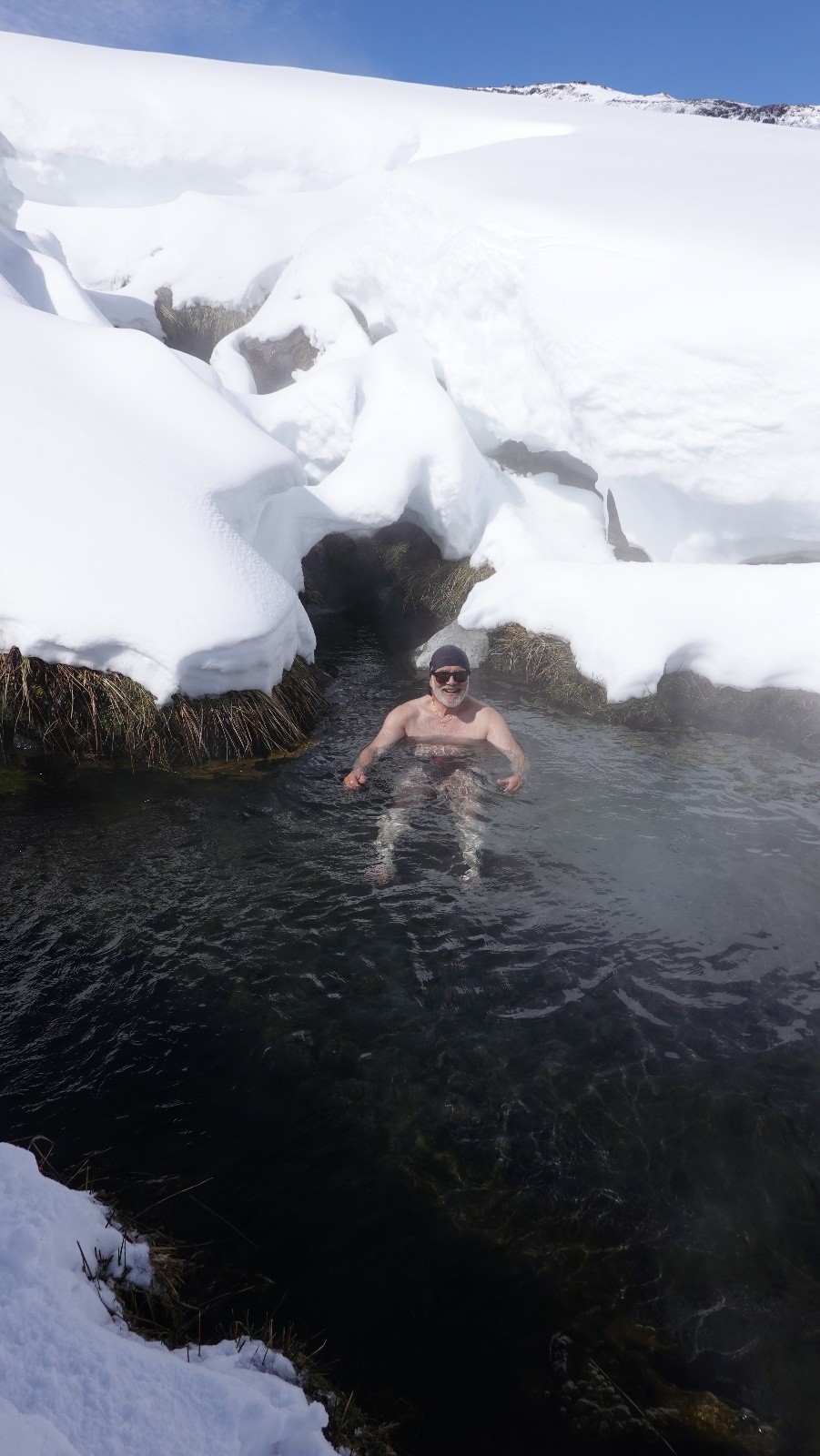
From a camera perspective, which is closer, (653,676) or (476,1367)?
(476,1367)

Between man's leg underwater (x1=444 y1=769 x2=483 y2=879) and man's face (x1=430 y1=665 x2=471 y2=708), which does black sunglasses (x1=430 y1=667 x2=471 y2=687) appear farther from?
man's leg underwater (x1=444 y1=769 x2=483 y2=879)

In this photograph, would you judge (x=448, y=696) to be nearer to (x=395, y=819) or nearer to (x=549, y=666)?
(x=395, y=819)

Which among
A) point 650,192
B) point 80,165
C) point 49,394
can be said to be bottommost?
point 49,394

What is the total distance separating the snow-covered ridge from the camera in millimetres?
47688

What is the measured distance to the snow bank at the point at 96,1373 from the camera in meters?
1.99

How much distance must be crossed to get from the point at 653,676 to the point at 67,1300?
797 centimetres

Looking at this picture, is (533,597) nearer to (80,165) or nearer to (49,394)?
(49,394)

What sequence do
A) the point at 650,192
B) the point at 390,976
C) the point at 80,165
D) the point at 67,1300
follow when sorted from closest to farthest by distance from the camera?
the point at 67,1300 → the point at 390,976 → the point at 650,192 → the point at 80,165

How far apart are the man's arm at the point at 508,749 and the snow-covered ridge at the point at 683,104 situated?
46596mm

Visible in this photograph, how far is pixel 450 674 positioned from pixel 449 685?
0.12m

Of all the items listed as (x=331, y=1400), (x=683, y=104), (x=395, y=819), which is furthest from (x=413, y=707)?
(x=683, y=104)

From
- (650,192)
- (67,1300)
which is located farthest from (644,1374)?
(650,192)

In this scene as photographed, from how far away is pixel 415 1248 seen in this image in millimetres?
3344

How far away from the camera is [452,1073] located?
426cm
